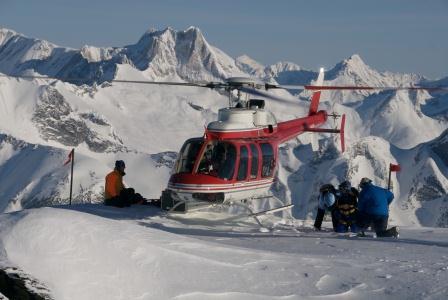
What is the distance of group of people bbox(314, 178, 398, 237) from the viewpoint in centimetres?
1664

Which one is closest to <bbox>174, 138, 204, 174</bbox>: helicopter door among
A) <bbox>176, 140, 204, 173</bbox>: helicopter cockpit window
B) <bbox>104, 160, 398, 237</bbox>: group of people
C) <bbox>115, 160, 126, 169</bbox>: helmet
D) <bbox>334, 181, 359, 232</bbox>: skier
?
<bbox>176, 140, 204, 173</bbox>: helicopter cockpit window

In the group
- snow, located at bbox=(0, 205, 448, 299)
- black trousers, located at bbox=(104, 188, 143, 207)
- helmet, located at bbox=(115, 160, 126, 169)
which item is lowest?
snow, located at bbox=(0, 205, 448, 299)

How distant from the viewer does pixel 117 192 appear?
2083cm

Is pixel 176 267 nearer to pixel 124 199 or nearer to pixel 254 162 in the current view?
pixel 254 162

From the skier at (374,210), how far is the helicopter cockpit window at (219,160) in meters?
3.63

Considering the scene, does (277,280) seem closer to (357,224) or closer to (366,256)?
(366,256)

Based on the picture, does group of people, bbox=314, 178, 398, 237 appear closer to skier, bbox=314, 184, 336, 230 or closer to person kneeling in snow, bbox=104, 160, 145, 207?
skier, bbox=314, 184, 336, 230

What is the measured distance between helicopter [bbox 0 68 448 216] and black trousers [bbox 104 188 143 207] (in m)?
1.57

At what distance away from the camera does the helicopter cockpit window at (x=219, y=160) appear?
61.6 feet

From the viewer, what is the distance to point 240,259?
1128 cm

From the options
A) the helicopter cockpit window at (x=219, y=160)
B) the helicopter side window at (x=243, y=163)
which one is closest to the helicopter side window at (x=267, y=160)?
the helicopter side window at (x=243, y=163)

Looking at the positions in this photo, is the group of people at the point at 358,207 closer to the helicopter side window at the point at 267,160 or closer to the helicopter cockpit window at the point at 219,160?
the helicopter side window at the point at 267,160

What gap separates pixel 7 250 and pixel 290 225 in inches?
426

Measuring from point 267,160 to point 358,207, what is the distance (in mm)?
4002
